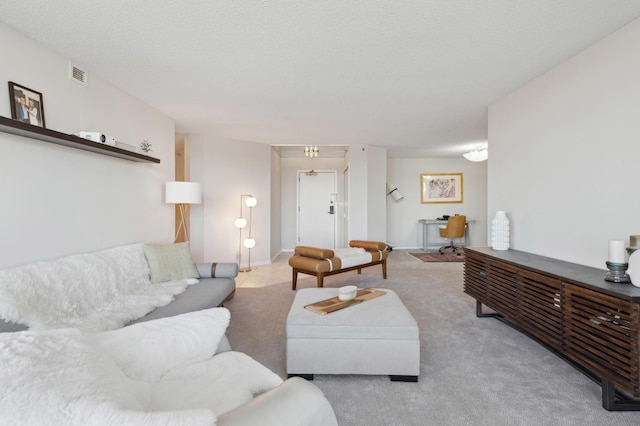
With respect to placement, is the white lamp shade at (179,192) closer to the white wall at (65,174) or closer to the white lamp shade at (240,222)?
the white wall at (65,174)

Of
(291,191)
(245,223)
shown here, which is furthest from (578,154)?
(291,191)

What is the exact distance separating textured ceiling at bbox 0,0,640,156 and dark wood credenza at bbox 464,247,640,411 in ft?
5.45

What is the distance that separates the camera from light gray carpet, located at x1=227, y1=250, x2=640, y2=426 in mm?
1629

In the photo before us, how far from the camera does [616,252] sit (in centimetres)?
179

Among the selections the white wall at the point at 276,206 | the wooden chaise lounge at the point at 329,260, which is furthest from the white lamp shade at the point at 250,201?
the wooden chaise lounge at the point at 329,260

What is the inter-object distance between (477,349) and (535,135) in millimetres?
2011

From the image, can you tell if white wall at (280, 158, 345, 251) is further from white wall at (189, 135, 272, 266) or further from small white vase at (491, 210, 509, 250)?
small white vase at (491, 210, 509, 250)

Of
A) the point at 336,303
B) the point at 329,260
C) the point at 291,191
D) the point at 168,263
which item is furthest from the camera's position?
the point at 291,191

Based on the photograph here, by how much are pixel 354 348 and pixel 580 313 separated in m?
1.38

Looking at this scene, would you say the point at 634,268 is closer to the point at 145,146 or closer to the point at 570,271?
the point at 570,271

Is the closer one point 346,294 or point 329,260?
point 346,294

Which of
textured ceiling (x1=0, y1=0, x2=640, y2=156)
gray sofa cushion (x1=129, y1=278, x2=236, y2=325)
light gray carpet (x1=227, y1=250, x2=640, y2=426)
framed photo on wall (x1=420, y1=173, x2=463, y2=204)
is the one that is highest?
textured ceiling (x1=0, y1=0, x2=640, y2=156)

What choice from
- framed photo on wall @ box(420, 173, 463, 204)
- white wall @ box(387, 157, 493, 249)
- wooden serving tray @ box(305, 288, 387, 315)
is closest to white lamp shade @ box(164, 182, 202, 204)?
wooden serving tray @ box(305, 288, 387, 315)

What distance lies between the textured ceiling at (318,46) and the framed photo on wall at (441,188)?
4109 millimetres
